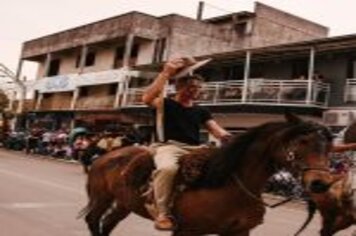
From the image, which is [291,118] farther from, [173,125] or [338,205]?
[338,205]

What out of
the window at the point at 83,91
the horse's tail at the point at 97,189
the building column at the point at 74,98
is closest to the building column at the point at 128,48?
the building column at the point at 74,98

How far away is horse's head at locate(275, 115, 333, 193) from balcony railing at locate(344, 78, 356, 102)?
958 inches

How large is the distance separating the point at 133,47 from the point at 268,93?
17.6m

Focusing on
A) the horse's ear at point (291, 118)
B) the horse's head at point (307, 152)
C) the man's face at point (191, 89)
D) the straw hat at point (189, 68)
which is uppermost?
the straw hat at point (189, 68)

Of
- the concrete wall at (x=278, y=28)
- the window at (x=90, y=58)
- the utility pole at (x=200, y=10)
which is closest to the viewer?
the concrete wall at (x=278, y=28)

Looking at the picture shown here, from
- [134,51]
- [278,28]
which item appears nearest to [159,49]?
→ [134,51]

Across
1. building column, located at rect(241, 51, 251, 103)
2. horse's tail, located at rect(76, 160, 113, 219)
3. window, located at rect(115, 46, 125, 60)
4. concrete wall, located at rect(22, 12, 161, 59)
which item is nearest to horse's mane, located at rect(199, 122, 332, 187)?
horse's tail, located at rect(76, 160, 113, 219)

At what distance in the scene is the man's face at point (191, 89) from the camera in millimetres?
6410

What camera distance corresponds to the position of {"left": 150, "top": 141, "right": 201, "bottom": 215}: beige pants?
6.17 meters

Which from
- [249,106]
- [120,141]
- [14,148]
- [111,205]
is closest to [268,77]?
[249,106]

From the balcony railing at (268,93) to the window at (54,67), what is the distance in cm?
2542

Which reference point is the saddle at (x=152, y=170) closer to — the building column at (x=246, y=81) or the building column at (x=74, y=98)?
the building column at (x=246, y=81)

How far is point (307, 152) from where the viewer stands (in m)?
5.54

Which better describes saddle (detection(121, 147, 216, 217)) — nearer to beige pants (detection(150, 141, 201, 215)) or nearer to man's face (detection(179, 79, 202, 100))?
beige pants (detection(150, 141, 201, 215))
